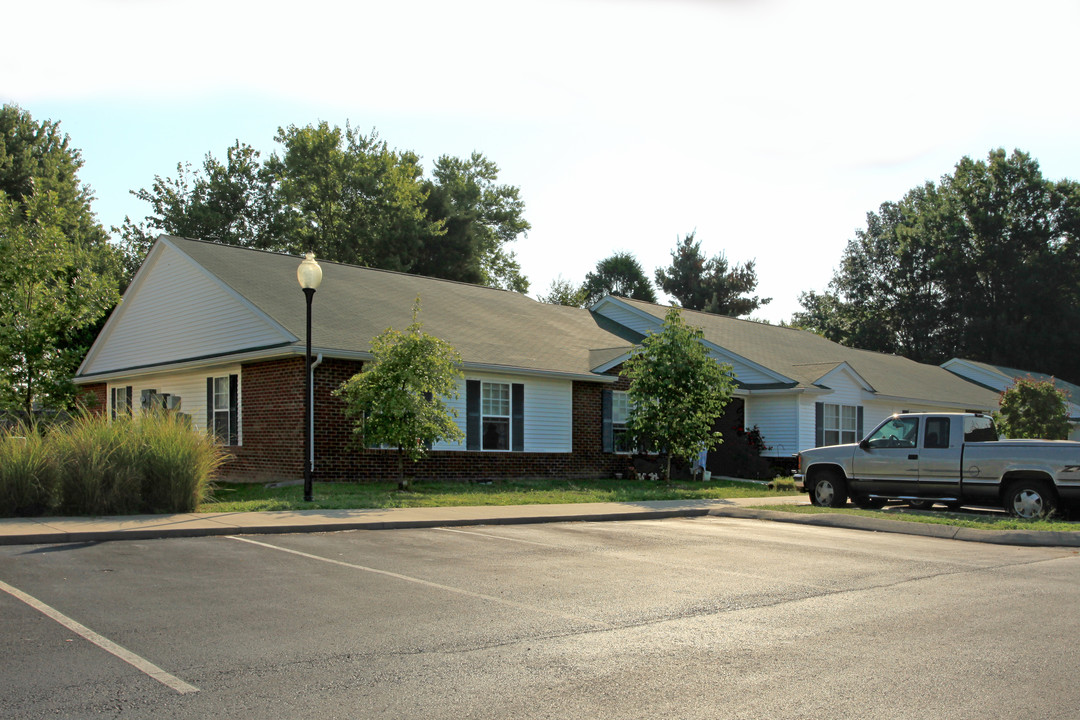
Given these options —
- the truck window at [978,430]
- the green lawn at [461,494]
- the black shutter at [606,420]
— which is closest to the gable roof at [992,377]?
the green lawn at [461,494]

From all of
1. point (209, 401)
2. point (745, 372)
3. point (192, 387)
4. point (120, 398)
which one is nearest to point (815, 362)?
point (745, 372)

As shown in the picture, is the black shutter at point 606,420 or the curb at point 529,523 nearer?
the curb at point 529,523

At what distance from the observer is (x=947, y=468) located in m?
16.9

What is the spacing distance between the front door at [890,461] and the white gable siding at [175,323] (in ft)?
39.6

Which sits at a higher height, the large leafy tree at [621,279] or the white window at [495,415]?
the large leafy tree at [621,279]

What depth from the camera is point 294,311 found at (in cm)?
2178

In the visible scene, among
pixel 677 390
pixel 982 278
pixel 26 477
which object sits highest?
pixel 982 278

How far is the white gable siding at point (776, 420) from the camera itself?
27.9m

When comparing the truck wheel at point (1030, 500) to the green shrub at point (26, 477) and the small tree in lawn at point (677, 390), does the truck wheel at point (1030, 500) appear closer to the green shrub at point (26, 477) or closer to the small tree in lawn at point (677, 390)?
the small tree in lawn at point (677, 390)

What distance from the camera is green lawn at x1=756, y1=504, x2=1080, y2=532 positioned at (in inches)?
578

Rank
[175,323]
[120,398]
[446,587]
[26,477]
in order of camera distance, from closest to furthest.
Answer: [446,587], [26,477], [175,323], [120,398]

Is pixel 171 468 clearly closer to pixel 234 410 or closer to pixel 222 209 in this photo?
pixel 234 410

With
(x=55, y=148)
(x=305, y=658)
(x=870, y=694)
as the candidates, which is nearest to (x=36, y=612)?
(x=305, y=658)

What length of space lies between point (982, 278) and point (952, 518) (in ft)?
187
